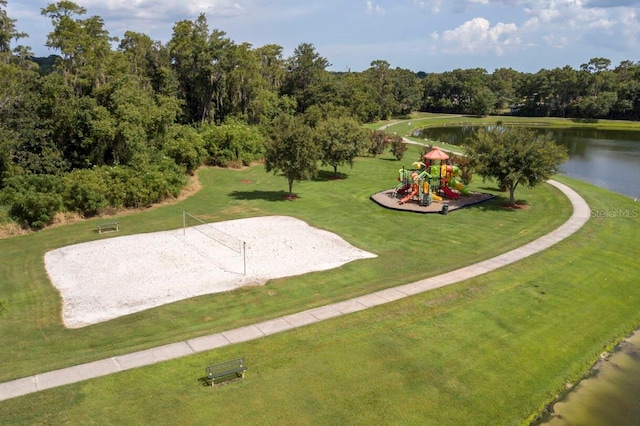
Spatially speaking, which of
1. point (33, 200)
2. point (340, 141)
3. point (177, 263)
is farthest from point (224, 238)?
point (340, 141)

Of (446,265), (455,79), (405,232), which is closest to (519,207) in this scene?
(405,232)

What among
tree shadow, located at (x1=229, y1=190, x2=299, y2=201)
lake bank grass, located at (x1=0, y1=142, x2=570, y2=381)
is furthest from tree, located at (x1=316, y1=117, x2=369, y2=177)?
tree shadow, located at (x1=229, y1=190, x2=299, y2=201)

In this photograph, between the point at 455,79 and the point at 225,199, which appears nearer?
the point at 225,199

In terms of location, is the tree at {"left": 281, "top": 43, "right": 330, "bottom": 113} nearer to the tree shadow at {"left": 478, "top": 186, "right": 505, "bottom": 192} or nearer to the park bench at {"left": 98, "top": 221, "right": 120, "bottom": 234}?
the tree shadow at {"left": 478, "top": 186, "right": 505, "bottom": 192}

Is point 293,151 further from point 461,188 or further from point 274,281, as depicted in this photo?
point 274,281

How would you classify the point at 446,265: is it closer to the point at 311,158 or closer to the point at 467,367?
the point at 467,367
